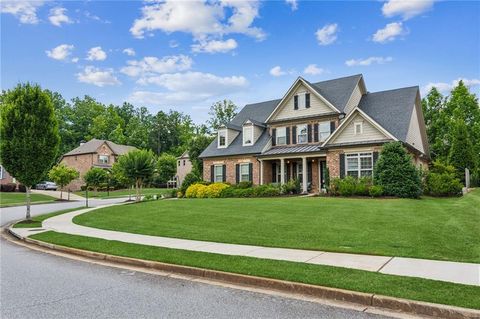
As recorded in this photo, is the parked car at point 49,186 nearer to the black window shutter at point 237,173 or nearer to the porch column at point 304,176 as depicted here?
the black window shutter at point 237,173

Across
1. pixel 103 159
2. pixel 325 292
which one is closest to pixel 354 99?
→ pixel 325 292

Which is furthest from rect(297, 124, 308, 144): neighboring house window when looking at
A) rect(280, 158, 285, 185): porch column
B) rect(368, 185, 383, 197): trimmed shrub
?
rect(368, 185, 383, 197): trimmed shrub

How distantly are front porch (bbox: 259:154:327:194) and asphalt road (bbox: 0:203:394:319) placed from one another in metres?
19.5

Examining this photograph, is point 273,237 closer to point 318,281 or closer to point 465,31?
point 318,281

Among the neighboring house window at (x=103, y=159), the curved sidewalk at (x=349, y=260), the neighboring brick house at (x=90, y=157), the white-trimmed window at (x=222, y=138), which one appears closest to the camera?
the curved sidewalk at (x=349, y=260)

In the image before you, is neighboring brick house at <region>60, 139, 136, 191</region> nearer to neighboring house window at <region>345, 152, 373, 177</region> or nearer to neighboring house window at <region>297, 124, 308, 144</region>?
neighboring house window at <region>297, 124, 308, 144</region>

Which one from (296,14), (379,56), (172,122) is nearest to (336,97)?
(379,56)

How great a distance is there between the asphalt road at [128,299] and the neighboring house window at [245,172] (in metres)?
21.0

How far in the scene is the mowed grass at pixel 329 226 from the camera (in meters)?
8.62

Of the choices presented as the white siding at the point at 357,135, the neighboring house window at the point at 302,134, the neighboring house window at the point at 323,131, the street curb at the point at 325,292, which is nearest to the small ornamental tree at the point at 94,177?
the neighboring house window at the point at 302,134

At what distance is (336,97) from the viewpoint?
26.7 metres

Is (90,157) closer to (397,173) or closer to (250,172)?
(250,172)

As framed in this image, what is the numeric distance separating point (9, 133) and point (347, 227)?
48.0ft

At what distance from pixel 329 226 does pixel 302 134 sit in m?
16.3
